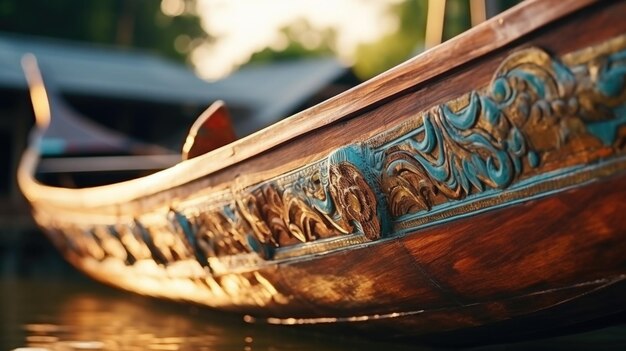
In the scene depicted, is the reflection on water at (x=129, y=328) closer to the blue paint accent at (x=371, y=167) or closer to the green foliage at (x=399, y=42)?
the blue paint accent at (x=371, y=167)

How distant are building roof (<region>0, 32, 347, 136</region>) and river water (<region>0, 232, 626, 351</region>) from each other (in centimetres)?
503

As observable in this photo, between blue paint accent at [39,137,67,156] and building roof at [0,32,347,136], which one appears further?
building roof at [0,32,347,136]

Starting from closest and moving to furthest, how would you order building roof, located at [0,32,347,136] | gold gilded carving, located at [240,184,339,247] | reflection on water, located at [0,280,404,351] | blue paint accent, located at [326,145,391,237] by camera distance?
blue paint accent, located at [326,145,391,237] < gold gilded carving, located at [240,184,339,247] < reflection on water, located at [0,280,404,351] < building roof, located at [0,32,347,136]

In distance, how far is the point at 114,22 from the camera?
22.8m

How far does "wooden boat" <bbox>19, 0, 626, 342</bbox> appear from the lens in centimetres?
171

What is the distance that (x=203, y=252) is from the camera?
11.3 feet

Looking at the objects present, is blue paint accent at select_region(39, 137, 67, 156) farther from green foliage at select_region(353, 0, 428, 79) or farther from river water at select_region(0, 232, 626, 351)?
green foliage at select_region(353, 0, 428, 79)

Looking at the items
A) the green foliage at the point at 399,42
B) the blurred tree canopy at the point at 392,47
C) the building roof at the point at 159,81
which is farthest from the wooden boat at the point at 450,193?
the green foliage at the point at 399,42

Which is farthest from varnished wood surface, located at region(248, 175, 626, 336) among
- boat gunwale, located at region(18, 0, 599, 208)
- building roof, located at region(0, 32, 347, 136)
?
building roof, located at region(0, 32, 347, 136)

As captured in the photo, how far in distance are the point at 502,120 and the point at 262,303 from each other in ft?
5.67

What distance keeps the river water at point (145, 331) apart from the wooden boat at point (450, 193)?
0.17 m

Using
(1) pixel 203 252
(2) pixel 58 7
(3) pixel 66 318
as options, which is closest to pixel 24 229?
(3) pixel 66 318

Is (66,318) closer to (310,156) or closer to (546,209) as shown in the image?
(310,156)

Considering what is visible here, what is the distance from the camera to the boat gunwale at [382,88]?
176 centimetres
